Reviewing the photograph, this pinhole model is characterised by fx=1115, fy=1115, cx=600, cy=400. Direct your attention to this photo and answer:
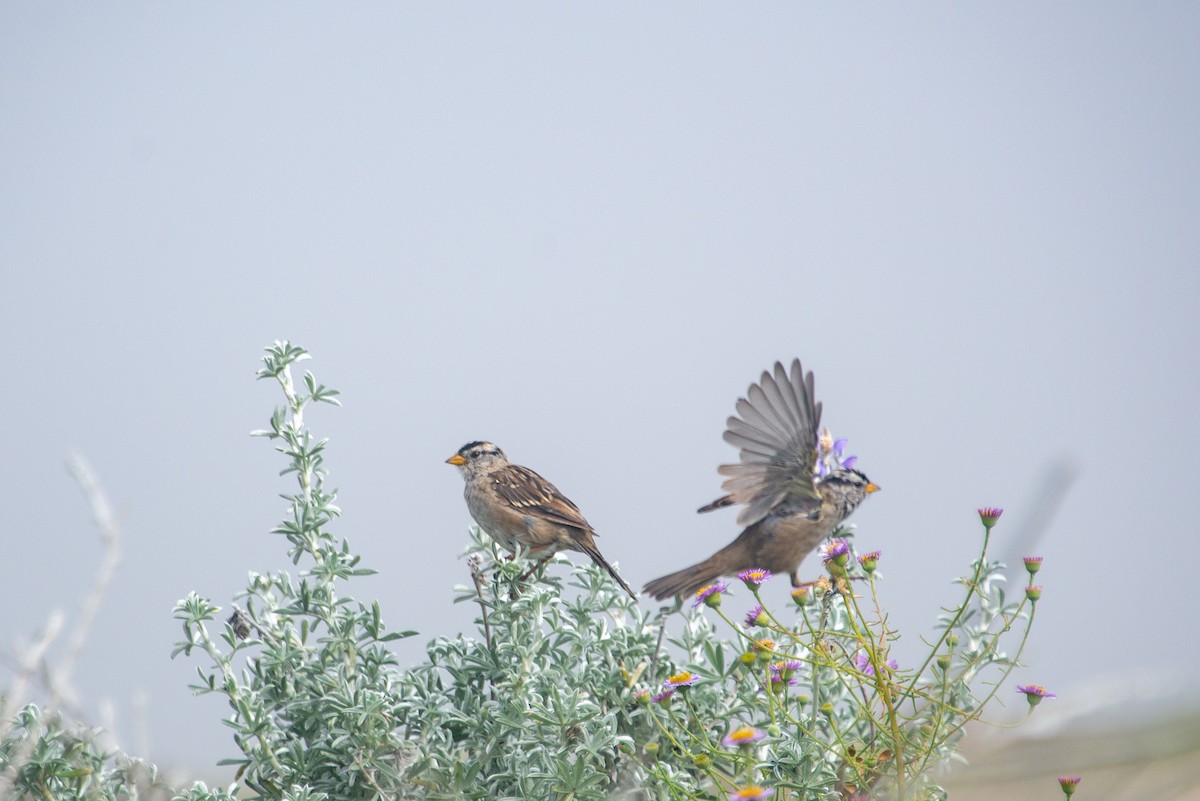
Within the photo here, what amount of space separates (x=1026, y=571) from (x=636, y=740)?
4.22ft

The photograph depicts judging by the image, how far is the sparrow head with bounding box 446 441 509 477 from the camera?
4.61m

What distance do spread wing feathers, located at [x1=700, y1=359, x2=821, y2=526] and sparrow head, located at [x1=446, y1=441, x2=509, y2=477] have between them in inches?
35.1

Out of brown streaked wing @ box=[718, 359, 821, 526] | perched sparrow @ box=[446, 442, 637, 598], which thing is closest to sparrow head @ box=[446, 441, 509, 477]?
perched sparrow @ box=[446, 442, 637, 598]

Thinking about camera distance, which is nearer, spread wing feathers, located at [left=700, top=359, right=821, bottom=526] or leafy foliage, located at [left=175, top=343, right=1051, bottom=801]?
leafy foliage, located at [left=175, top=343, right=1051, bottom=801]

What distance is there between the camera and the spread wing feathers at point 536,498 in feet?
13.6

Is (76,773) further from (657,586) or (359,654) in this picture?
(657,586)

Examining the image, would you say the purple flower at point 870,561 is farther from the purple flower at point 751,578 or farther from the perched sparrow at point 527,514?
the perched sparrow at point 527,514

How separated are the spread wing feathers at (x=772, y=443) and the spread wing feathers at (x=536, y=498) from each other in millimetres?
600

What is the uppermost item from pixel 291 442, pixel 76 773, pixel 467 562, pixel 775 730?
pixel 291 442

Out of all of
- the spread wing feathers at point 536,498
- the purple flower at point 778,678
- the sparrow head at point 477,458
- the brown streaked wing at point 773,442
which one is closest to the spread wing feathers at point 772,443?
the brown streaked wing at point 773,442

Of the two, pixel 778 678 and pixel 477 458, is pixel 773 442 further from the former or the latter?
pixel 778 678

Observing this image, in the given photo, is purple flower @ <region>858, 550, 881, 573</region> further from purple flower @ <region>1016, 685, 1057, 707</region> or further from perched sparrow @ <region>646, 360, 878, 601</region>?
perched sparrow @ <region>646, 360, 878, 601</region>

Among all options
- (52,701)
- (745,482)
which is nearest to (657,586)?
(745,482)

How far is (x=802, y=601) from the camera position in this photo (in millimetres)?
3029
